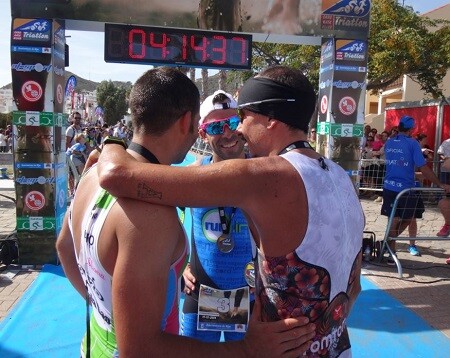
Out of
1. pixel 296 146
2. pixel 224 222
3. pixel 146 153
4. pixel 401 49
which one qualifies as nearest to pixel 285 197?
pixel 296 146

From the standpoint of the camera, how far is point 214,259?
2697 mm

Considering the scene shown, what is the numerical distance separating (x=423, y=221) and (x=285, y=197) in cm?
886

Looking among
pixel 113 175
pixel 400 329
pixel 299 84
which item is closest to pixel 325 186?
pixel 299 84

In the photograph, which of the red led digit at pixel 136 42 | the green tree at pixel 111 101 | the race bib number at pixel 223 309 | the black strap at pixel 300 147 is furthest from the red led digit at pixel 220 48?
the green tree at pixel 111 101

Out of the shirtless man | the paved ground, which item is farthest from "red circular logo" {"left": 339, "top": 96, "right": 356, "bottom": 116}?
the shirtless man

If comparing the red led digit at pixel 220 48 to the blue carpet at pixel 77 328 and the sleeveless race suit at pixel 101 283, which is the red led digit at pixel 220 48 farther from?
the sleeveless race suit at pixel 101 283

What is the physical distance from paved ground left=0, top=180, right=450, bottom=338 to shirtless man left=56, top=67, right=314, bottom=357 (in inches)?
134

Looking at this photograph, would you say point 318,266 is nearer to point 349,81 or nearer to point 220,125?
point 220,125

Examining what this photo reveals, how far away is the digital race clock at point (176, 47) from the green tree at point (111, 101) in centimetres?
5724

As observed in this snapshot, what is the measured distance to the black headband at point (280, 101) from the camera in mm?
1527

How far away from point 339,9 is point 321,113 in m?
1.44

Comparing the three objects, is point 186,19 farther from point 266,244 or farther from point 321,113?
point 266,244

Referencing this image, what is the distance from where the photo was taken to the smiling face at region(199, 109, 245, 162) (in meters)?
2.99

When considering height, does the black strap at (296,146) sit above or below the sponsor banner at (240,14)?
below
